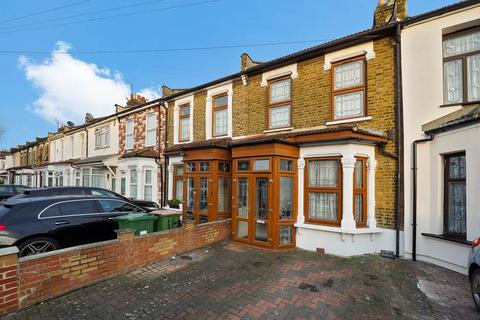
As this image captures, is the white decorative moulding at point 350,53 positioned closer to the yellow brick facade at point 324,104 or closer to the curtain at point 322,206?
the yellow brick facade at point 324,104

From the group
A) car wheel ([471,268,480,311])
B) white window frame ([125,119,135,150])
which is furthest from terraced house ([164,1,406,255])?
white window frame ([125,119,135,150])

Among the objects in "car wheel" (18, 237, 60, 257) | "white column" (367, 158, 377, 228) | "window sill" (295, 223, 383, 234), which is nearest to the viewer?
"car wheel" (18, 237, 60, 257)

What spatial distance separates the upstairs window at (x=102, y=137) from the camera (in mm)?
15938

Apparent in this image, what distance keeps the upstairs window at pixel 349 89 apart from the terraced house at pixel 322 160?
27 mm

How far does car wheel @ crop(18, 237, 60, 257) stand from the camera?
4.52 m

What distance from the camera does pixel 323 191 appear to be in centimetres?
642

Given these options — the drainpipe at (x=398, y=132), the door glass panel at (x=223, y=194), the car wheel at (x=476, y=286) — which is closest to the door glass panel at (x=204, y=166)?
the door glass panel at (x=223, y=194)

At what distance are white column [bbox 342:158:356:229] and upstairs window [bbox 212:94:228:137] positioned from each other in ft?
17.1

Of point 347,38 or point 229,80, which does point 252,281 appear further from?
point 229,80

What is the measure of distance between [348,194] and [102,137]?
16570 mm

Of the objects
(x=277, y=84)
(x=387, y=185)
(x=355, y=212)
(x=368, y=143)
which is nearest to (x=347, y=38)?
(x=277, y=84)

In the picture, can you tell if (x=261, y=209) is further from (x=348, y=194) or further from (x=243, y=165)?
(x=348, y=194)

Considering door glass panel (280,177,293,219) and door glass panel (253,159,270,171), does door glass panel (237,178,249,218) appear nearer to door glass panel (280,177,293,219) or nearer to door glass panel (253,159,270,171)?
door glass panel (253,159,270,171)

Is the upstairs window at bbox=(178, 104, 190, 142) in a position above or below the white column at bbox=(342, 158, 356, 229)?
above
